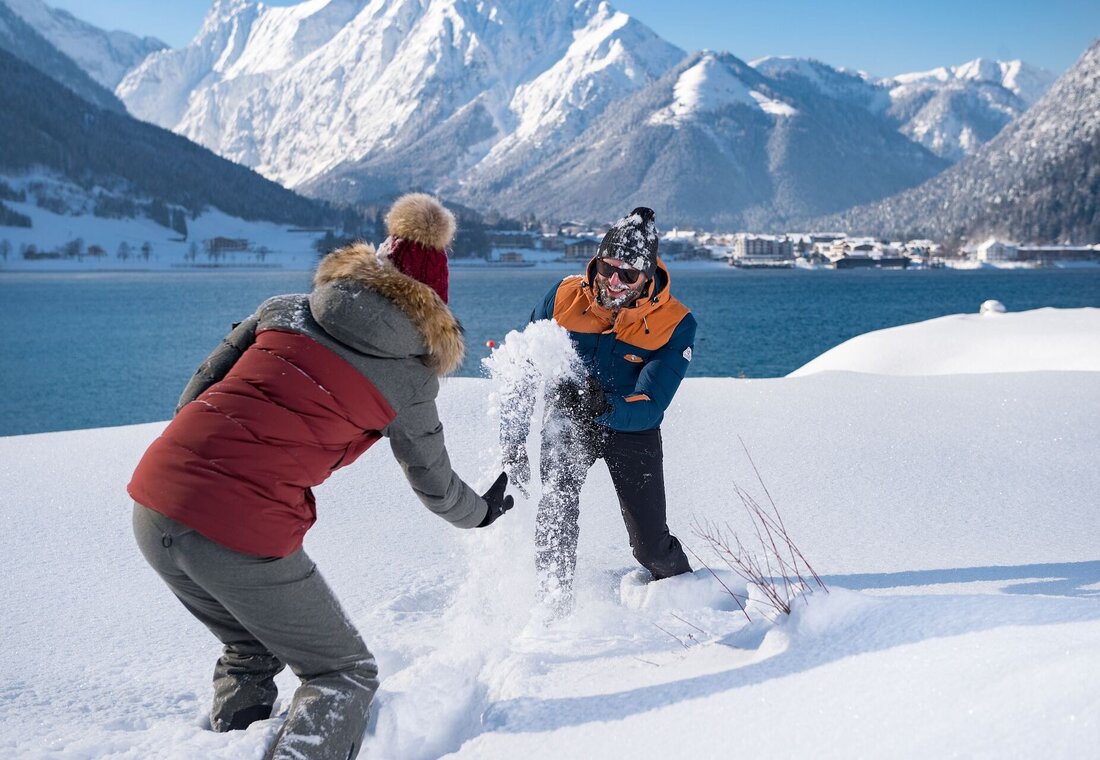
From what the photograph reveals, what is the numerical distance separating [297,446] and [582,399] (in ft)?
5.15

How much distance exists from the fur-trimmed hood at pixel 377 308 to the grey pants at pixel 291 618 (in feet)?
2.00

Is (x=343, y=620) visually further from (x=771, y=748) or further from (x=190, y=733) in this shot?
(x=771, y=748)

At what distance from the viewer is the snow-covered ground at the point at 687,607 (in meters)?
2.01

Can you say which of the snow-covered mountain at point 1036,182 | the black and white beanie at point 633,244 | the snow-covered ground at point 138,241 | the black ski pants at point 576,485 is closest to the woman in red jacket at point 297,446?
the black and white beanie at point 633,244

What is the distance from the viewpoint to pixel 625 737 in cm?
226

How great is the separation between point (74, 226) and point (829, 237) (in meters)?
133

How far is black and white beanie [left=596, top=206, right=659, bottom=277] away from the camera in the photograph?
11.2 feet

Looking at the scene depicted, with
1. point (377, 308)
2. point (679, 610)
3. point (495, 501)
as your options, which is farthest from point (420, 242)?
point (679, 610)

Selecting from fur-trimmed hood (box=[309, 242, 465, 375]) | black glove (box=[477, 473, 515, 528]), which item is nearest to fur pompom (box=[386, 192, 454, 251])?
fur-trimmed hood (box=[309, 242, 465, 375])

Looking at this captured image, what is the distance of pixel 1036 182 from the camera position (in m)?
135

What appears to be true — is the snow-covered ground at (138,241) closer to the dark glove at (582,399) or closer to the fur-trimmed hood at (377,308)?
the dark glove at (582,399)

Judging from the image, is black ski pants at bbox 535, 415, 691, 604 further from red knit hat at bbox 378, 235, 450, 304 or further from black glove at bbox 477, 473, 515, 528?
red knit hat at bbox 378, 235, 450, 304

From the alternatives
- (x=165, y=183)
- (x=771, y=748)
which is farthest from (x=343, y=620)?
(x=165, y=183)

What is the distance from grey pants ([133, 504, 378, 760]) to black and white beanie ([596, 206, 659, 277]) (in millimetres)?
1733
